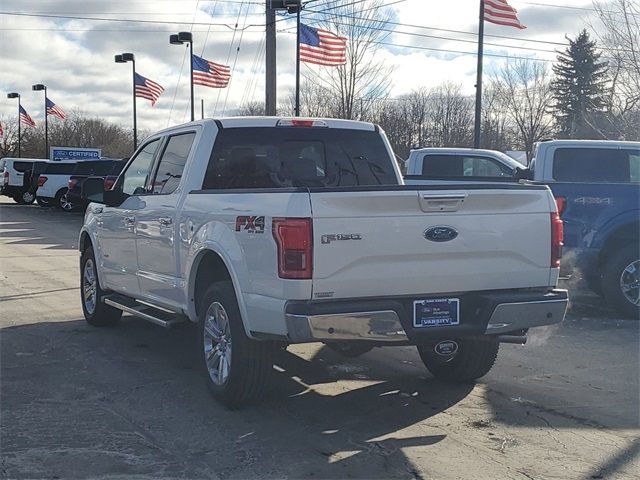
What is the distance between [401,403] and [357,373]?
90cm

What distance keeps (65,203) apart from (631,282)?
24.7 meters

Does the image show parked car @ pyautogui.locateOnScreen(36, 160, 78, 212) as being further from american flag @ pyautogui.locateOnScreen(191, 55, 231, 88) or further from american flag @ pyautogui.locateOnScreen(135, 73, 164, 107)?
american flag @ pyautogui.locateOnScreen(191, 55, 231, 88)

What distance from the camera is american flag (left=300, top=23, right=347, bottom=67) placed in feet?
68.5

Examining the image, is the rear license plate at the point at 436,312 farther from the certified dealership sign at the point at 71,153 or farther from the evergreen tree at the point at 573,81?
the evergreen tree at the point at 573,81

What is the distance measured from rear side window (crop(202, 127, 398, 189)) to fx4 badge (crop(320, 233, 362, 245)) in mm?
1857

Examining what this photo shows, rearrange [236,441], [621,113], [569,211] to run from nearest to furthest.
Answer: [236,441] → [569,211] → [621,113]

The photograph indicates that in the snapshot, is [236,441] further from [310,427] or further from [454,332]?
[454,332]

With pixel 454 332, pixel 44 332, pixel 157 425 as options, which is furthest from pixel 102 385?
pixel 454 332

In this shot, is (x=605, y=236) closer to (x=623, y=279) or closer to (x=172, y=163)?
(x=623, y=279)

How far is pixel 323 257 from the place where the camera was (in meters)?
4.70

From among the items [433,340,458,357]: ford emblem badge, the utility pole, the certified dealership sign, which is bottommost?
[433,340,458,357]: ford emblem badge

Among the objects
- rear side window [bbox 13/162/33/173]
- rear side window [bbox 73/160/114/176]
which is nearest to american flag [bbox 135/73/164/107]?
Answer: rear side window [bbox 73/160/114/176]

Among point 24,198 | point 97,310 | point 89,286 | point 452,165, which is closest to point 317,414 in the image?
point 97,310

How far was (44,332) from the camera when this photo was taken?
8133mm
